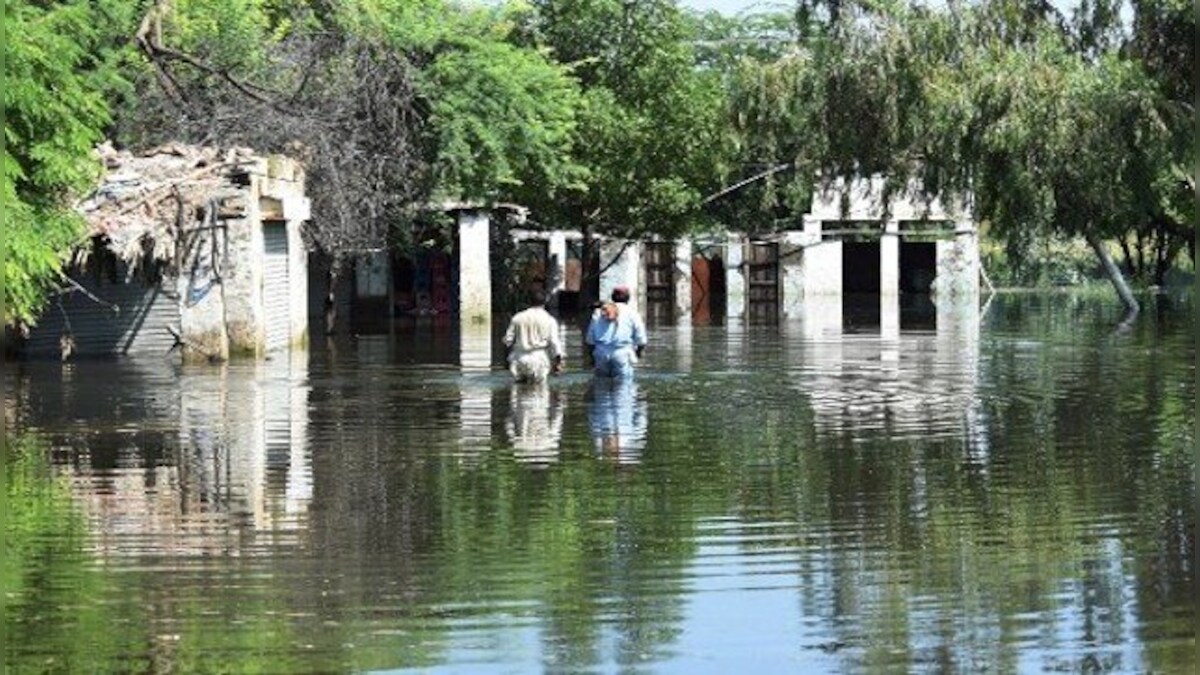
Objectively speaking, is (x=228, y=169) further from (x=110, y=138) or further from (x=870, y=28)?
(x=870, y=28)

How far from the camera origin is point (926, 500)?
1573 centimetres

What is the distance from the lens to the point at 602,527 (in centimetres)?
1440

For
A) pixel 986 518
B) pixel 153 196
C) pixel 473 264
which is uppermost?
pixel 153 196

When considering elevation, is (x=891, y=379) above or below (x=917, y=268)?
below

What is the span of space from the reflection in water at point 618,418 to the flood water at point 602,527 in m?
0.10

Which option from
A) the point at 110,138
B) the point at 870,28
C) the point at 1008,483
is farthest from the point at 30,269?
the point at 870,28

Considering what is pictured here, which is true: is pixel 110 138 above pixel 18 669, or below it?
above

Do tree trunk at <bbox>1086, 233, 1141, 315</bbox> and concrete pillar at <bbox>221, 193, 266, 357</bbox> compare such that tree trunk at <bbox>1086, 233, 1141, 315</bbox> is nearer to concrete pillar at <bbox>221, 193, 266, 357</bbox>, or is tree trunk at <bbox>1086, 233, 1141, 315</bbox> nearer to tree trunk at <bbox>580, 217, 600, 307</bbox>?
tree trunk at <bbox>580, 217, 600, 307</bbox>

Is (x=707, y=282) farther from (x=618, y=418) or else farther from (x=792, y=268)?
(x=618, y=418)

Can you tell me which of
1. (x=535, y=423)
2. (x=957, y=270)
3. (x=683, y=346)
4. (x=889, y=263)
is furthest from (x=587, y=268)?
(x=535, y=423)

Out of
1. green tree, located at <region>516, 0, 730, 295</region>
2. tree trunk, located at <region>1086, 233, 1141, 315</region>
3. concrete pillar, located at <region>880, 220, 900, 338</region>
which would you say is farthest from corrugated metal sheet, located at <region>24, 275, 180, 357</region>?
concrete pillar, located at <region>880, 220, 900, 338</region>

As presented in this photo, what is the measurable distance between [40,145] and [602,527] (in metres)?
12.3

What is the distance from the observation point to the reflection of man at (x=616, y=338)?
1046 inches

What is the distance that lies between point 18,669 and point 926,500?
7.58m
